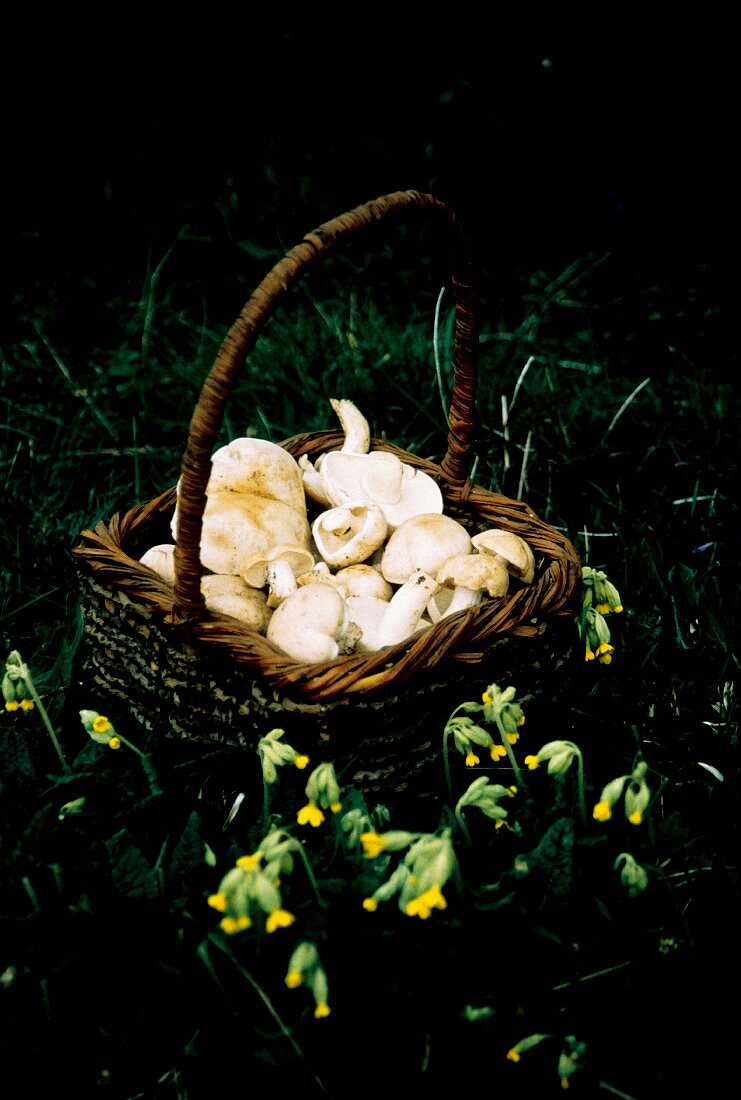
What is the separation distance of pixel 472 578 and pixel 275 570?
1.45 ft

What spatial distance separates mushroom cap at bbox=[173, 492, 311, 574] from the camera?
6.50ft

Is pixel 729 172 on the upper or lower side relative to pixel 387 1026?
upper

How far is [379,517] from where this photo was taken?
212 cm

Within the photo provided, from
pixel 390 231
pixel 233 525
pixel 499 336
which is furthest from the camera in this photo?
pixel 390 231

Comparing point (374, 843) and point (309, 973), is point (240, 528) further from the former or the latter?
point (309, 973)

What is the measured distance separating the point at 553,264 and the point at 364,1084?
4121 mm

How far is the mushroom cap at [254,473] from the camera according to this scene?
211cm

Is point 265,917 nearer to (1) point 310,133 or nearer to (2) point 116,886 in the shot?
(2) point 116,886

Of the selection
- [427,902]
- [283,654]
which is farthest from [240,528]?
[427,902]

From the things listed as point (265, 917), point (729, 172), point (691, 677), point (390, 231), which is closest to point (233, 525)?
point (265, 917)

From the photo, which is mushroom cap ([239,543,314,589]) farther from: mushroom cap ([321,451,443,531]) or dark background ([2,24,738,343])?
dark background ([2,24,738,343])

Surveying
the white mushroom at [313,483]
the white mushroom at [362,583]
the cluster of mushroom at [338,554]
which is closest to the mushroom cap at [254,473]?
the cluster of mushroom at [338,554]

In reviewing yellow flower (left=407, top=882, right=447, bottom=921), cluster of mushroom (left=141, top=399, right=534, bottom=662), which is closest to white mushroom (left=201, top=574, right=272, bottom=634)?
cluster of mushroom (left=141, top=399, right=534, bottom=662)

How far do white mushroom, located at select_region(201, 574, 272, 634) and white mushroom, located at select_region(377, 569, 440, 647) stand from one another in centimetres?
27
